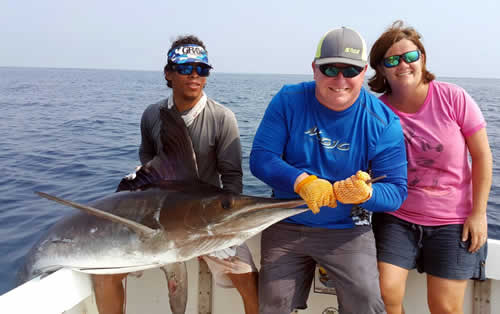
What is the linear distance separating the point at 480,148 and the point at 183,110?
1746mm

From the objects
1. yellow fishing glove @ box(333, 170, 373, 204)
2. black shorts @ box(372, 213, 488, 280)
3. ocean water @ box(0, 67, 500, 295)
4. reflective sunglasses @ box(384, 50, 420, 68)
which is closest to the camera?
yellow fishing glove @ box(333, 170, 373, 204)

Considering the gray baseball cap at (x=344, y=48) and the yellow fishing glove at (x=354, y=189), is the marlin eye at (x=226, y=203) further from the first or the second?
the gray baseball cap at (x=344, y=48)

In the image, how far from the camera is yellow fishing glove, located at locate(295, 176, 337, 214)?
166 centimetres

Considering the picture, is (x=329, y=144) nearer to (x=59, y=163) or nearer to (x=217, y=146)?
(x=217, y=146)

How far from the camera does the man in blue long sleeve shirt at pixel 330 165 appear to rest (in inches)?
74.7

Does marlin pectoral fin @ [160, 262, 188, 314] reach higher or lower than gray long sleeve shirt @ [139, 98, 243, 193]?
lower

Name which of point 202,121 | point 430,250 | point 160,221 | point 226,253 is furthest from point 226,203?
point 430,250

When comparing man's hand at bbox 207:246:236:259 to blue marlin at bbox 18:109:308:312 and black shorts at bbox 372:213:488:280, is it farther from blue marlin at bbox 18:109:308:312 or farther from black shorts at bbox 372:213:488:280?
black shorts at bbox 372:213:488:280

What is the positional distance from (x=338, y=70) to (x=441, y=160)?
0.77 meters

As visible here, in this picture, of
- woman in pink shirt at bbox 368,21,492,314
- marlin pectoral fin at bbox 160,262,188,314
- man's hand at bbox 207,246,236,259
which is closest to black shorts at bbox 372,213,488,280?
woman in pink shirt at bbox 368,21,492,314

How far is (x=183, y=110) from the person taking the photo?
267cm

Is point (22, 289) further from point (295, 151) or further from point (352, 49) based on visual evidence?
point (352, 49)

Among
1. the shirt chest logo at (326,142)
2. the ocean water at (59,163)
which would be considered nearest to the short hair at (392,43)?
the shirt chest logo at (326,142)

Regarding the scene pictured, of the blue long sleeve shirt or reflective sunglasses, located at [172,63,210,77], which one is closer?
the blue long sleeve shirt
